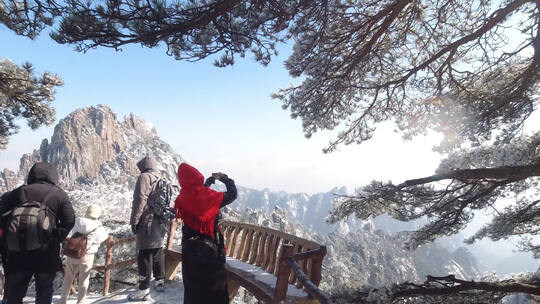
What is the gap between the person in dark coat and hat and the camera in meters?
4.57

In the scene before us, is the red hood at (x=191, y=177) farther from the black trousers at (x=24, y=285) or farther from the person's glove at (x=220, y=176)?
the black trousers at (x=24, y=285)

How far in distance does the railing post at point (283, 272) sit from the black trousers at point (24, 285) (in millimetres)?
2557

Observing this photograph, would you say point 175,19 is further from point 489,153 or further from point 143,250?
point 489,153

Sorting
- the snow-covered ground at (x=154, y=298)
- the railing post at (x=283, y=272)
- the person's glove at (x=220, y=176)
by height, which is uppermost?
the person's glove at (x=220, y=176)

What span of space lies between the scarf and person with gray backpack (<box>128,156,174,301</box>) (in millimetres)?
1475

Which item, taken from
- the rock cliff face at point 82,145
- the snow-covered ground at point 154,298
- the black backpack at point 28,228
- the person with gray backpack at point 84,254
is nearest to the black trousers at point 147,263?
the snow-covered ground at point 154,298

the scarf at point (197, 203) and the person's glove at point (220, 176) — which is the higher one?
the person's glove at point (220, 176)

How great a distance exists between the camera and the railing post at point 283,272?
3000 millimetres

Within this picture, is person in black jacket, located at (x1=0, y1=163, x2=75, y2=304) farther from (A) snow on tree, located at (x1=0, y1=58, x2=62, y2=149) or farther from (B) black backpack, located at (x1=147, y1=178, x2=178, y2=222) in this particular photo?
(A) snow on tree, located at (x1=0, y1=58, x2=62, y2=149)

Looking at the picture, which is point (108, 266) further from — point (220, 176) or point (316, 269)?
point (316, 269)

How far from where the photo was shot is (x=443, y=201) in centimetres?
627

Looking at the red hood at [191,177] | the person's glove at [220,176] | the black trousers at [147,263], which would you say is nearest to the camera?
the red hood at [191,177]

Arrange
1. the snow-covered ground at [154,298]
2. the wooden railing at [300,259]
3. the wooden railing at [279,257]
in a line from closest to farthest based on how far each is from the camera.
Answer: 1. the wooden railing at [300,259]
2. the wooden railing at [279,257]
3. the snow-covered ground at [154,298]

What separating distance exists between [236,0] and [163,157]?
512ft
